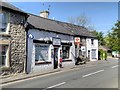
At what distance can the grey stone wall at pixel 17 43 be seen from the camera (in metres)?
21.0

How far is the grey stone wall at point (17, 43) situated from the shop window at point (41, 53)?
9.51 feet

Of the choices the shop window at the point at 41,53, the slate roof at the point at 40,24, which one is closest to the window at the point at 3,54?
the shop window at the point at 41,53

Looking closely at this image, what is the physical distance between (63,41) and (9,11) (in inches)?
444

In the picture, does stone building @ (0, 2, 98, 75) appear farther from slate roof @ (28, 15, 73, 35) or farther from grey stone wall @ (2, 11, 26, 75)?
slate roof @ (28, 15, 73, 35)

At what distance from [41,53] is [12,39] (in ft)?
18.6

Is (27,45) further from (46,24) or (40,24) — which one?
(46,24)

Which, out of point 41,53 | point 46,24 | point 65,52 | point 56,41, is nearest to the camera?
point 41,53

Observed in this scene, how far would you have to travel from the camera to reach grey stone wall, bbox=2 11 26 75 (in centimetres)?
2095

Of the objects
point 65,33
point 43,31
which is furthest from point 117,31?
point 43,31

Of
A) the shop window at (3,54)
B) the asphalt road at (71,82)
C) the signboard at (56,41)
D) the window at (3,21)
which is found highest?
the window at (3,21)

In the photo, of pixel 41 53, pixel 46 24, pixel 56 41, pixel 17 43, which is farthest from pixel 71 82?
pixel 46 24

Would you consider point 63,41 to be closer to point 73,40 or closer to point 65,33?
point 65,33

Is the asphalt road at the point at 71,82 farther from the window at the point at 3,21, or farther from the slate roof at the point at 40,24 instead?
the slate roof at the point at 40,24

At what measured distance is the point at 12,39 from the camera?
A: 69.2 feet
